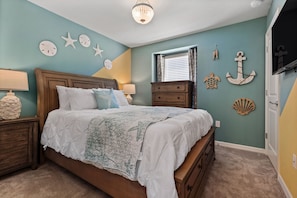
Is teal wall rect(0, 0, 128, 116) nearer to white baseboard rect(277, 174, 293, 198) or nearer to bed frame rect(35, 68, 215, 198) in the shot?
bed frame rect(35, 68, 215, 198)

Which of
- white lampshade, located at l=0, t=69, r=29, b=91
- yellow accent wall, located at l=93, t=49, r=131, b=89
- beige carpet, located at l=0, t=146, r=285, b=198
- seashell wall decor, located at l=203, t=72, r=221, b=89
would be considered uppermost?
yellow accent wall, located at l=93, t=49, r=131, b=89

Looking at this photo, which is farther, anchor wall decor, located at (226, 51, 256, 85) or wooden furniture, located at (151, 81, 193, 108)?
wooden furniture, located at (151, 81, 193, 108)

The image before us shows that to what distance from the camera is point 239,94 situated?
296 cm

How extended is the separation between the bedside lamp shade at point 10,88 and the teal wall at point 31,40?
336mm

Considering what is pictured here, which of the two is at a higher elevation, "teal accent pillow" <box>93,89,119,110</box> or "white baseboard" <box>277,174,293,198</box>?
"teal accent pillow" <box>93,89,119,110</box>

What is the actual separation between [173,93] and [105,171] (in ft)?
7.92

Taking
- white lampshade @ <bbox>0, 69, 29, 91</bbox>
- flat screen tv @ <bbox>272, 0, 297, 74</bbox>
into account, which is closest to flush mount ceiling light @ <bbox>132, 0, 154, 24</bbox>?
flat screen tv @ <bbox>272, 0, 297, 74</bbox>

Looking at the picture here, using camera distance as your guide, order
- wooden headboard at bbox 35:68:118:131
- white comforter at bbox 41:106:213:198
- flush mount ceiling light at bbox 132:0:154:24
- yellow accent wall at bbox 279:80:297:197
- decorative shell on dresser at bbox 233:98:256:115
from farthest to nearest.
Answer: decorative shell on dresser at bbox 233:98:256:115 → wooden headboard at bbox 35:68:118:131 → flush mount ceiling light at bbox 132:0:154:24 → yellow accent wall at bbox 279:80:297:197 → white comforter at bbox 41:106:213:198

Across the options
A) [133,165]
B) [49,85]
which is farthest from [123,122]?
[49,85]

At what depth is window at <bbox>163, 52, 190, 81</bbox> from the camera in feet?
12.7

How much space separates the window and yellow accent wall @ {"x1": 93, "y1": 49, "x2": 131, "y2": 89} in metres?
1.16

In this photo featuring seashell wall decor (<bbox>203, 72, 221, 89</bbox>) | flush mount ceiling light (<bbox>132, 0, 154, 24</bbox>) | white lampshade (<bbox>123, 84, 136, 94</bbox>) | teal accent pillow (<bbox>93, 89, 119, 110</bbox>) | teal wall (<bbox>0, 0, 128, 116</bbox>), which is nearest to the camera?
flush mount ceiling light (<bbox>132, 0, 154, 24</bbox>)

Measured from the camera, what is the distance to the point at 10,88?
1919mm

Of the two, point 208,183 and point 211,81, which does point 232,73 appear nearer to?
point 211,81
